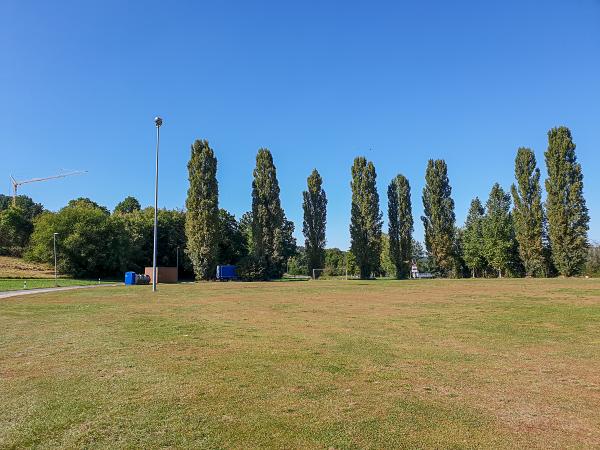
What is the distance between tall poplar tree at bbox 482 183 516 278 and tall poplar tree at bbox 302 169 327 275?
2410 cm

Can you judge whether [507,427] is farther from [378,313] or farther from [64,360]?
[378,313]

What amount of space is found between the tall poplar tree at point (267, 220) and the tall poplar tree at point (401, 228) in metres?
17.2

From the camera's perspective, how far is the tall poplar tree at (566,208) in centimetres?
5206

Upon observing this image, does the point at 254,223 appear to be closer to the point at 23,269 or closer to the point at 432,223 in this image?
the point at 432,223

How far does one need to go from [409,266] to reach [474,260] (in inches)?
398

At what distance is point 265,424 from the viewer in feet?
15.5

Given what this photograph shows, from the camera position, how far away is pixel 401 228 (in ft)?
216

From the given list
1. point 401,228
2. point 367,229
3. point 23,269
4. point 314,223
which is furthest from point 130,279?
point 401,228

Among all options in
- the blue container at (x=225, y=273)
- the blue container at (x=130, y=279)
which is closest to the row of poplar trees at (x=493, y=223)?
the blue container at (x=225, y=273)

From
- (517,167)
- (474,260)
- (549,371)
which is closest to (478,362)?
(549,371)

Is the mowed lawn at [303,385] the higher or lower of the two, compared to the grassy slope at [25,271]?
lower

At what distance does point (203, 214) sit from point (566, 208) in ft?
142

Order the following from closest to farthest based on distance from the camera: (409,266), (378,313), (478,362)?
(478,362)
(378,313)
(409,266)

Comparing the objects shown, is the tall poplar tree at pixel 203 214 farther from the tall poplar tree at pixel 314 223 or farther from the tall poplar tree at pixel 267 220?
the tall poplar tree at pixel 314 223
